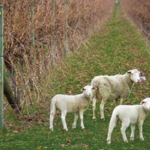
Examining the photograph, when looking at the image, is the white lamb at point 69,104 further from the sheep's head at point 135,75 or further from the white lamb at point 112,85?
the sheep's head at point 135,75

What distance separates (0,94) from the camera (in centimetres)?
738

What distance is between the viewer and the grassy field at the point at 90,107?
6.56m

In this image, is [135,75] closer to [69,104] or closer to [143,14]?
[69,104]

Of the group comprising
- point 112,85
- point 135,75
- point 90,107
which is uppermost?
point 135,75

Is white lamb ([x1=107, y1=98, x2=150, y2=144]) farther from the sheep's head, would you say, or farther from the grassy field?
the sheep's head

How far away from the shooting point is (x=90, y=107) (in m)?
10.4

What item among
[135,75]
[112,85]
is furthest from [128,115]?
[135,75]

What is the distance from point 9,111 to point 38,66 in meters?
1.55

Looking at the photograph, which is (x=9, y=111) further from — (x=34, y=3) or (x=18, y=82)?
(x=34, y=3)

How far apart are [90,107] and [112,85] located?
1495 mm

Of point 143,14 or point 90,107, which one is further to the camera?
point 143,14

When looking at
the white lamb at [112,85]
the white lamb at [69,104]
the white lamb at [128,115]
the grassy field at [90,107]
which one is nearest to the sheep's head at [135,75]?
the white lamb at [112,85]

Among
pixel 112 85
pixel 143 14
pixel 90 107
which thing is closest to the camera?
pixel 112 85

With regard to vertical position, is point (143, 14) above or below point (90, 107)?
above
